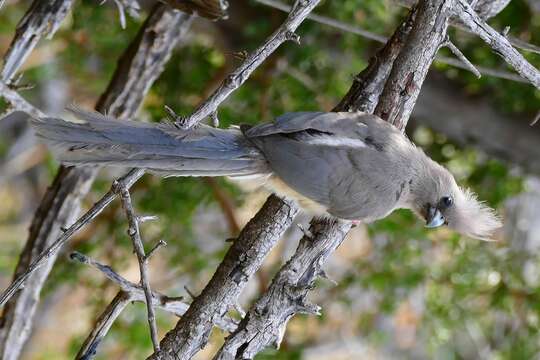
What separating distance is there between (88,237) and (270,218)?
4.68 ft

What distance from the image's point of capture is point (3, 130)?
4637 millimetres

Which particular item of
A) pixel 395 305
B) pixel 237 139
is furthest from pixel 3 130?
pixel 237 139

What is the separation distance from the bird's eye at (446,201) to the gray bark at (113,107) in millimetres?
783

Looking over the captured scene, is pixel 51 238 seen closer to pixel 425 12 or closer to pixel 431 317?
pixel 425 12

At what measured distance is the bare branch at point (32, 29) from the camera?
63.9 inches

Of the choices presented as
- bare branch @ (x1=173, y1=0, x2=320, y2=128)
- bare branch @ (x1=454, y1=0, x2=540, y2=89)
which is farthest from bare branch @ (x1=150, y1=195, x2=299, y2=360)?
bare branch @ (x1=454, y1=0, x2=540, y2=89)

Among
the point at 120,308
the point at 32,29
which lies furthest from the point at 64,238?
the point at 32,29

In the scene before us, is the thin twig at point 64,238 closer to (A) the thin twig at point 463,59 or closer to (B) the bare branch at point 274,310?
(B) the bare branch at point 274,310

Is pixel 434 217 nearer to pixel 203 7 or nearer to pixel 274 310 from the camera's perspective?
pixel 274 310

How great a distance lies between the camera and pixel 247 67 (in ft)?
4.16

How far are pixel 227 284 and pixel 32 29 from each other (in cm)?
74

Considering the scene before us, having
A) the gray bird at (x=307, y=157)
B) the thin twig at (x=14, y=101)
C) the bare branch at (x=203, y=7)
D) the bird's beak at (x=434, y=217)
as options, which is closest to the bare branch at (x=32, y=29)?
the thin twig at (x=14, y=101)

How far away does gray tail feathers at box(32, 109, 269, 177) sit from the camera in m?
1.18

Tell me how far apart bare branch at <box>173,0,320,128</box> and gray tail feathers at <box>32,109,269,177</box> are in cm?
5
